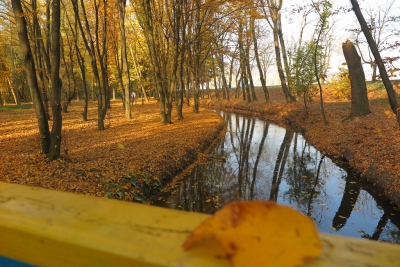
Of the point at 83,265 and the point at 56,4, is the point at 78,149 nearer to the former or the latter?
the point at 56,4

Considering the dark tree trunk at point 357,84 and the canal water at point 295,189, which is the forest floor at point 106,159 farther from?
the dark tree trunk at point 357,84

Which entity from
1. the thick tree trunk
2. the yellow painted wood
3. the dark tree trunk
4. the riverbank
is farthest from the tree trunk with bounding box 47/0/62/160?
the dark tree trunk

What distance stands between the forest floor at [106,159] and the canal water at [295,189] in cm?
70

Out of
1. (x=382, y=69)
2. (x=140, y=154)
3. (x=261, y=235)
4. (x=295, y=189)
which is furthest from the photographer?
(x=140, y=154)

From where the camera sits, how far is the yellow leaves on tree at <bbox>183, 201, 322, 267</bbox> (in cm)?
78

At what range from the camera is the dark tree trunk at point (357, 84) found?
13969 millimetres

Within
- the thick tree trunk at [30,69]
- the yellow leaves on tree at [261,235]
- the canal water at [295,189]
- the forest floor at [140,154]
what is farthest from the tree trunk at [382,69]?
the thick tree trunk at [30,69]

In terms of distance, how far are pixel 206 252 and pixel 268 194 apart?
684 centimetres

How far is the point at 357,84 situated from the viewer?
1413 cm

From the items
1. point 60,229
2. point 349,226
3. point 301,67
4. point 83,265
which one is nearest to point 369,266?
point 83,265

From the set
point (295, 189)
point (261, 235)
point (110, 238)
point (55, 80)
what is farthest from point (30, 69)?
point (261, 235)

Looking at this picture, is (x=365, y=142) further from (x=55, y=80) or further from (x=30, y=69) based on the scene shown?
(x=30, y=69)

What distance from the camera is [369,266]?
778 mm

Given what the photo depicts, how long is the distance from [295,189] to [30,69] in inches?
300
